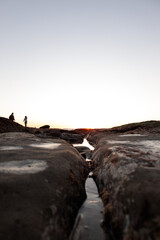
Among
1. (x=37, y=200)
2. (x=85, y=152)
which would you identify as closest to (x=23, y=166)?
(x=37, y=200)

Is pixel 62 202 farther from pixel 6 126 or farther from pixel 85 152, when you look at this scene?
pixel 6 126

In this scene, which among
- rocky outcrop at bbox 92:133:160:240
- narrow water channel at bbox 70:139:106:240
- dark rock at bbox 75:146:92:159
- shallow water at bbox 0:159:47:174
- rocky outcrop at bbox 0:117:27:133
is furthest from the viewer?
rocky outcrop at bbox 0:117:27:133

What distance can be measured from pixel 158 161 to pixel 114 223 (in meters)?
3.52

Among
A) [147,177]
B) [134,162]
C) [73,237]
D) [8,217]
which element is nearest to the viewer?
[8,217]

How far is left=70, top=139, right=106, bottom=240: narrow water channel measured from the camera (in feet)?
13.0

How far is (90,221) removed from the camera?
459cm

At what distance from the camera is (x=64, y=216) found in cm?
420

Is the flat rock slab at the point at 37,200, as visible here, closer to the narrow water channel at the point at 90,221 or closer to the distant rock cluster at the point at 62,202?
the distant rock cluster at the point at 62,202

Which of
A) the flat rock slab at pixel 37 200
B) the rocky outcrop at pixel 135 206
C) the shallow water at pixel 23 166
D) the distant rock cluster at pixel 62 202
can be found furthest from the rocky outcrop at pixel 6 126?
the rocky outcrop at pixel 135 206

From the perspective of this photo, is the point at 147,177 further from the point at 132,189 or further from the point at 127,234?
the point at 127,234

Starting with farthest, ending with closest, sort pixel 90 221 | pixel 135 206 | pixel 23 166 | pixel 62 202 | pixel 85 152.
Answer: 1. pixel 85 152
2. pixel 23 166
3. pixel 90 221
4. pixel 62 202
5. pixel 135 206

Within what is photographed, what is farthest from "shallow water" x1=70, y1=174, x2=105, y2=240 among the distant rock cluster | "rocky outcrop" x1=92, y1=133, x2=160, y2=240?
"rocky outcrop" x1=92, y1=133, x2=160, y2=240

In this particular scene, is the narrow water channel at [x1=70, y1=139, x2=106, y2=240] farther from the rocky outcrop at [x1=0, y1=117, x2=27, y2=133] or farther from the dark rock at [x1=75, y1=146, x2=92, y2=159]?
the rocky outcrop at [x1=0, y1=117, x2=27, y2=133]

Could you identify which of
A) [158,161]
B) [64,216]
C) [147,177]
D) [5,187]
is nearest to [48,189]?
[64,216]
